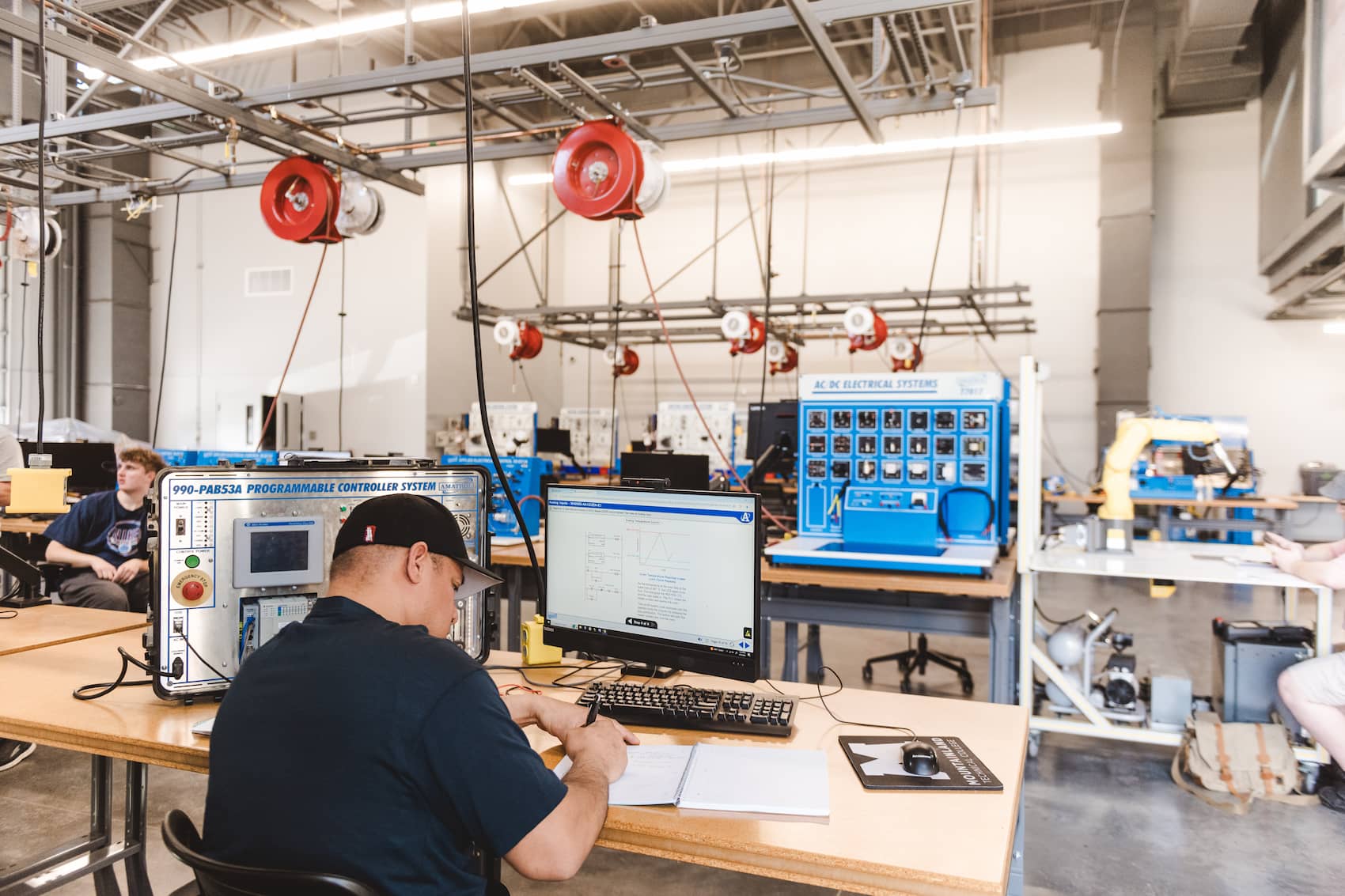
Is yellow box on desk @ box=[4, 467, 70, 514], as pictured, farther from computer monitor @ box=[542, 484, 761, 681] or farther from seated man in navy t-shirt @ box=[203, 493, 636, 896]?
seated man in navy t-shirt @ box=[203, 493, 636, 896]

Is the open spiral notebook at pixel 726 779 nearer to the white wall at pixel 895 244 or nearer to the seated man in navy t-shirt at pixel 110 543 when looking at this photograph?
the seated man in navy t-shirt at pixel 110 543

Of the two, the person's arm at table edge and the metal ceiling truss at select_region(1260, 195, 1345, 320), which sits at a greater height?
the metal ceiling truss at select_region(1260, 195, 1345, 320)

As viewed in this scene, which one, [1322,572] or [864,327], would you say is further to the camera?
[864,327]

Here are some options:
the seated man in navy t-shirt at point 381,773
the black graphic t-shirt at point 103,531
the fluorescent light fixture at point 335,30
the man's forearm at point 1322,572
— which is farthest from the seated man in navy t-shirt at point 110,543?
the man's forearm at point 1322,572

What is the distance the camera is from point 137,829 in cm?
226

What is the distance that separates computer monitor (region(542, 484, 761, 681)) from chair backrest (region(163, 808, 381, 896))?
87 cm

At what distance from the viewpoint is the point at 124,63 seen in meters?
3.57

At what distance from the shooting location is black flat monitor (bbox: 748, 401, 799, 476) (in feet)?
16.1

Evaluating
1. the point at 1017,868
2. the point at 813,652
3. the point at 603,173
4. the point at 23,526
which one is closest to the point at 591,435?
the point at 23,526

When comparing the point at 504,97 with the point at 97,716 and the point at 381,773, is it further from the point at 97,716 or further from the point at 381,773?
the point at 381,773

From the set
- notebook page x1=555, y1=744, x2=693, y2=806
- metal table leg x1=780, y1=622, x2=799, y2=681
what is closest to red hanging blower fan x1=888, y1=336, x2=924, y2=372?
metal table leg x1=780, y1=622, x2=799, y2=681

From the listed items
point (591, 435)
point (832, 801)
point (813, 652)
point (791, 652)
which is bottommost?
point (813, 652)

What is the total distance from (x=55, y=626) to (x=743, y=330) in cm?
660

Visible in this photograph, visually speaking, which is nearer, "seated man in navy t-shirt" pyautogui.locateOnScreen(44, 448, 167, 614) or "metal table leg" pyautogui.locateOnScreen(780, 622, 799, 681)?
"metal table leg" pyautogui.locateOnScreen(780, 622, 799, 681)
